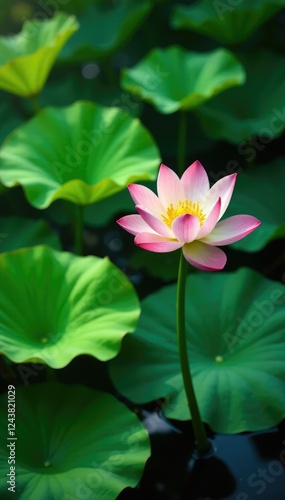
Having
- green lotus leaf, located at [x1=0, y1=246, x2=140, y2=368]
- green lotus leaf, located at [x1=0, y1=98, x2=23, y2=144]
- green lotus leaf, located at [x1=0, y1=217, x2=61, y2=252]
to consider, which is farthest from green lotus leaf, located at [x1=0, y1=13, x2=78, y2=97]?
green lotus leaf, located at [x1=0, y1=246, x2=140, y2=368]

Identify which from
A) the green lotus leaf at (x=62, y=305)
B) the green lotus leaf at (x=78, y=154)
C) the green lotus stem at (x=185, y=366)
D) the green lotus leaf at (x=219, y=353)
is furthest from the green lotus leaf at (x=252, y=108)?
the green lotus stem at (x=185, y=366)

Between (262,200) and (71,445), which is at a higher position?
(262,200)

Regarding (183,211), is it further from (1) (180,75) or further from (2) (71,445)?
(1) (180,75)

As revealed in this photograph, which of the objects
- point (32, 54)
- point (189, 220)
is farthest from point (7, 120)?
point (189, 220)

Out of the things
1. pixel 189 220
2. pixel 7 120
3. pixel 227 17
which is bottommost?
pixel 7 120

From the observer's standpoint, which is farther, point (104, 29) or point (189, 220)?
point (104, 29)

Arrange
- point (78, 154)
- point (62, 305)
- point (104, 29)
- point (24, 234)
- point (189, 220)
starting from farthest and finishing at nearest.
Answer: point (104, 29)
point (24, 234)
point (78, 154)
point (62, 305)
point (189, 220)

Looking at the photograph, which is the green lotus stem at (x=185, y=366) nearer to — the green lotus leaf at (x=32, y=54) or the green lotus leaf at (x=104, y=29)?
the green lotus leaf at (x=32, y=54)
